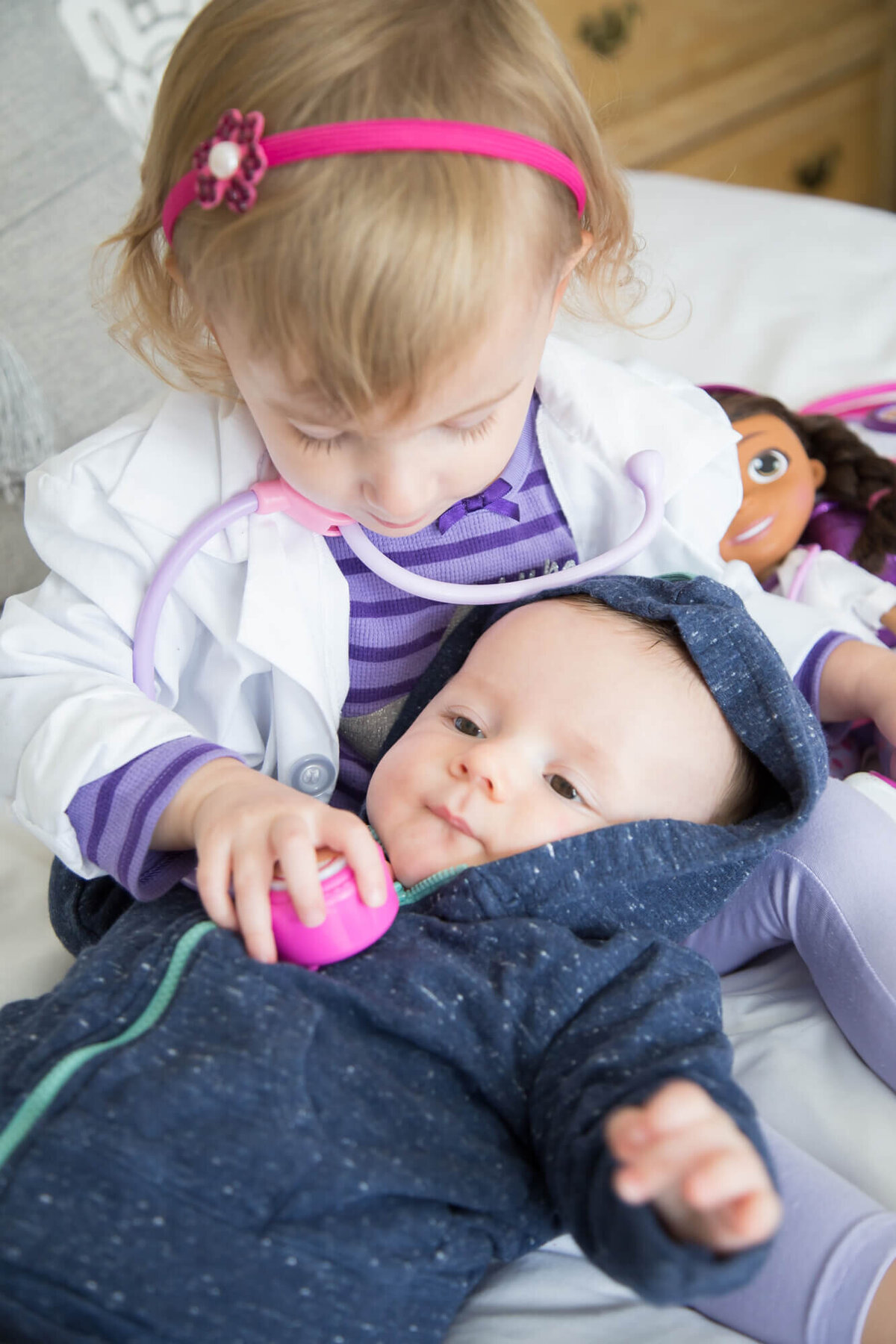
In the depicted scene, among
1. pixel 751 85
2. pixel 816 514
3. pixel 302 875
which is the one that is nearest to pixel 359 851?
pixel 302 875

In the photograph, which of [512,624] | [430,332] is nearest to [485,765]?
[512,624]

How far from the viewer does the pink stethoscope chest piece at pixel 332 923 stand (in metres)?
0.77

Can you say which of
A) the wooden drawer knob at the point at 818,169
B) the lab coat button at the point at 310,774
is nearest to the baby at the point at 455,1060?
the lab coat button at the point at 310,774

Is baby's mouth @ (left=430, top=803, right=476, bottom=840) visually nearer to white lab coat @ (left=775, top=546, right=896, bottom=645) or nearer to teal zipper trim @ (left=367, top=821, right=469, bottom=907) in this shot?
teal zipper trim @ (left=367, top=821, right=469, bottom=907)

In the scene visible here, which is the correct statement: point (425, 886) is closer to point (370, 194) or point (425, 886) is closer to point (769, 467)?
point (370, 194)

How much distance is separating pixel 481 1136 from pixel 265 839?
241 mm

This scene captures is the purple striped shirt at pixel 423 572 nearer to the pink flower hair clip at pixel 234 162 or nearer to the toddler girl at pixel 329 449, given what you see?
the toddler girl at pixel 329 449

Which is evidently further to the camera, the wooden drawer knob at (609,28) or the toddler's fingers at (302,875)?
the wooden drawer knob at (609,28)

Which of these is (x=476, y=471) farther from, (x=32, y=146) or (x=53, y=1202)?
(x=32, y=146)

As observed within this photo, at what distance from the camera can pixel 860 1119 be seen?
2.97 ft

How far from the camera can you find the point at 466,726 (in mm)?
955

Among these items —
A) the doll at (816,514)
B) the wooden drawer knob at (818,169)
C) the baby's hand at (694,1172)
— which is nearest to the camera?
the baby's hand at (694,1172)

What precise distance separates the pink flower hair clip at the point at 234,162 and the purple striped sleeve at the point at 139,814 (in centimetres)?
40

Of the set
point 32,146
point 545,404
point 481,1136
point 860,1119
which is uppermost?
point 32,146
